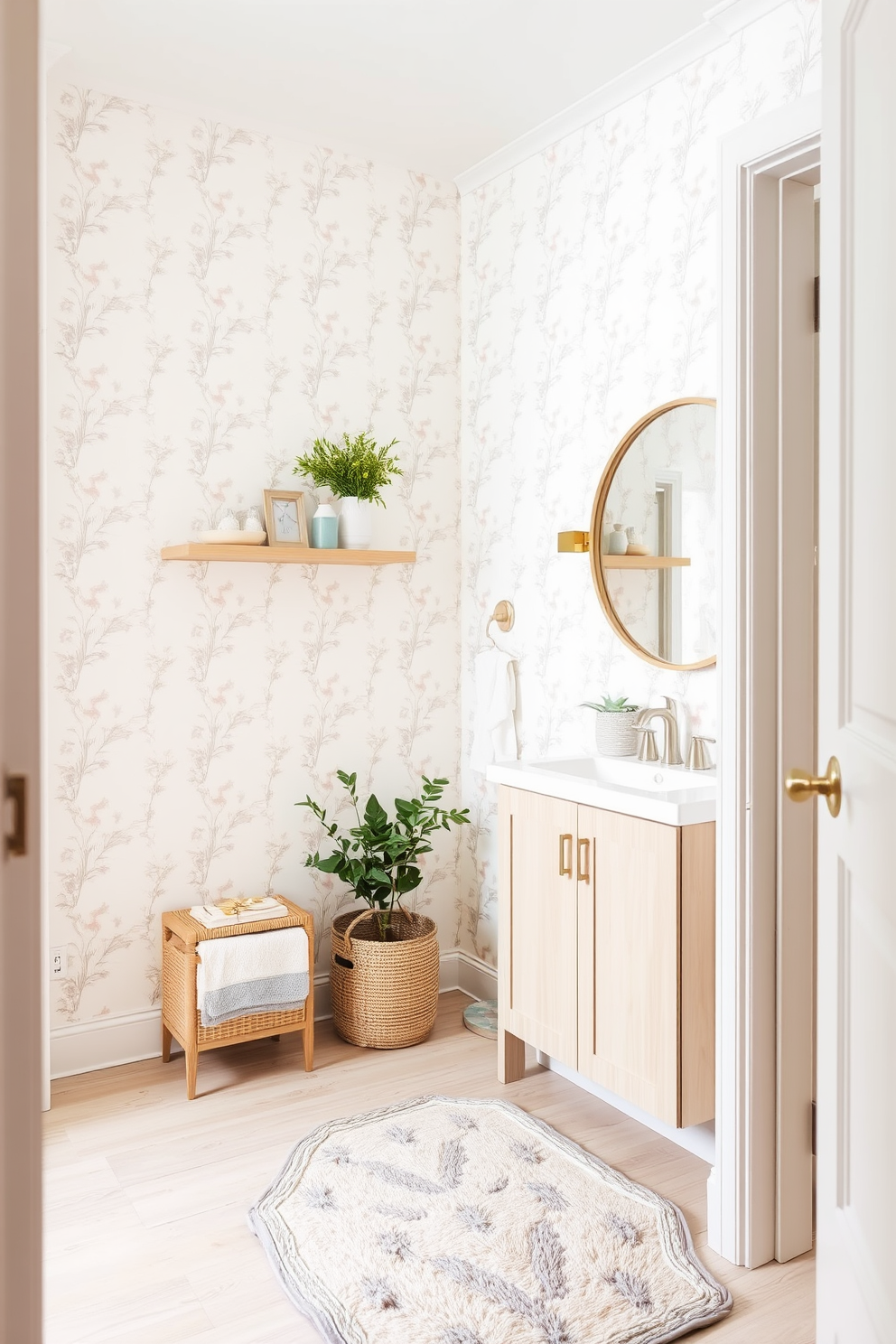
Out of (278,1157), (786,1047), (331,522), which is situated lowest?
(278,1157)

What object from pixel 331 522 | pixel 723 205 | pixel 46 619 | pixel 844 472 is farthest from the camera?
pixel 331 522

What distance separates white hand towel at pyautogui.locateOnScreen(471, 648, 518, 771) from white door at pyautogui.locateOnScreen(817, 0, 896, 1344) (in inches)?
78.9

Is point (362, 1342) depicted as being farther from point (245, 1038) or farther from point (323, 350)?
point (323, 350)

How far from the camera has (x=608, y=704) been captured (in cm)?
292

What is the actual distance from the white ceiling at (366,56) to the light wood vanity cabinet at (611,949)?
1948 mm

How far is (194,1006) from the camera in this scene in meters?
2.76

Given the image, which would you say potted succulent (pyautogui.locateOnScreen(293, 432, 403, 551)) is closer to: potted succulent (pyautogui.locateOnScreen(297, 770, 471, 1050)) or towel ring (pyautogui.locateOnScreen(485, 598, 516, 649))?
towel ring (pyautogui.locateOnScreen(485, 598, 516, 649))

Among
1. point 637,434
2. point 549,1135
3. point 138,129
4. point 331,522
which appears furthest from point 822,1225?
point 138,129

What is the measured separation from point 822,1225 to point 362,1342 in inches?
35.4

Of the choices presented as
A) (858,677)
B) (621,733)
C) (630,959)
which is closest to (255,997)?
(630,959)

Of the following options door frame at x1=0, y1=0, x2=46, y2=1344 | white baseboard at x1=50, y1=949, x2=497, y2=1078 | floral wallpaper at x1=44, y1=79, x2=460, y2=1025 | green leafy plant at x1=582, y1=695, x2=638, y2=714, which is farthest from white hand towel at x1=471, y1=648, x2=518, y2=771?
door frame at x1=0, y1=0, x2=46, y2=1344

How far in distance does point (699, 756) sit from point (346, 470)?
4.48 feet

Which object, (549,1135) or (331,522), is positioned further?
(331,522)

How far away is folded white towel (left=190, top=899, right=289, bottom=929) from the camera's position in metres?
2.85
